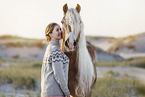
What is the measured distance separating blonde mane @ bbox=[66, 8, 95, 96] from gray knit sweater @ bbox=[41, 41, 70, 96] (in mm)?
659

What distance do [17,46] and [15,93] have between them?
24.8m

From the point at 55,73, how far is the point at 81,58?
2.87 feet

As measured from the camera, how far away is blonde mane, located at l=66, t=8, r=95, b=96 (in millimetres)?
2706

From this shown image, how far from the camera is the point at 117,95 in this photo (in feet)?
18.6

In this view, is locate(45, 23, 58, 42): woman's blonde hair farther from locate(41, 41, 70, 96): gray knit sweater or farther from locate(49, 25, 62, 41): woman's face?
locate(41, 41, 70, 96): gray knit sweater

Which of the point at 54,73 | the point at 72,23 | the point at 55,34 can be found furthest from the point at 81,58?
the point at 54,73

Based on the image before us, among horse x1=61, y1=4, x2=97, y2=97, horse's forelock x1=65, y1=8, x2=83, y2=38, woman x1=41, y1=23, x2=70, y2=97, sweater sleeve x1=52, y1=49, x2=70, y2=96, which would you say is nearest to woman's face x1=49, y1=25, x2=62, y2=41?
woman x1=41, y1=23, x2=70, y2=97

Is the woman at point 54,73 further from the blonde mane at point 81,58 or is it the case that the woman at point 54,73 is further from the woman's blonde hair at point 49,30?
the blonde mane at point 81,58

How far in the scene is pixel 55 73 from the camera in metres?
2.05

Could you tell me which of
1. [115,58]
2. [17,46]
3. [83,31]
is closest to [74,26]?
[83,31]

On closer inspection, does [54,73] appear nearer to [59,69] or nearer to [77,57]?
[59,69]

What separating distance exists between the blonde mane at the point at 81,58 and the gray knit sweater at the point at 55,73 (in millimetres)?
659

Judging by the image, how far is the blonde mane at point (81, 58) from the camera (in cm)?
A: 271

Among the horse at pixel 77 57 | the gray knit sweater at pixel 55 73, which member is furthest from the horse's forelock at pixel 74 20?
the gray knit sweater at pixel 55 73
